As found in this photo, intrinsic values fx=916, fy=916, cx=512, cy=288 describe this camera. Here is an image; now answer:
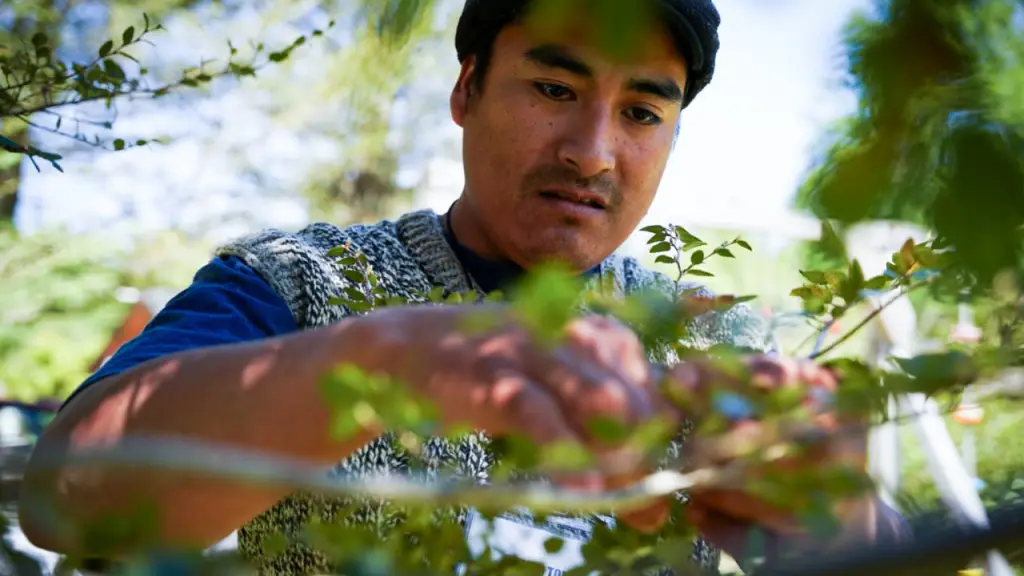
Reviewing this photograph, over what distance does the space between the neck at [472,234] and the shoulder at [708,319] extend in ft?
0.89

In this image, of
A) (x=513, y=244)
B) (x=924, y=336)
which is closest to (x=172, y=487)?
(x=513, y=244)

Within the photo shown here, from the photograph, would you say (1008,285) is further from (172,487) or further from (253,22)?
(253,22)

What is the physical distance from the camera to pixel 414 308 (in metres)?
0.64

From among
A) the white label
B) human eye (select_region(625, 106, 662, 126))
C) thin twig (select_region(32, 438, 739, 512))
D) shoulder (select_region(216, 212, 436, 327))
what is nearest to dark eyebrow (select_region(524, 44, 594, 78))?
human eye (select_region(625, 106, 662, 126))

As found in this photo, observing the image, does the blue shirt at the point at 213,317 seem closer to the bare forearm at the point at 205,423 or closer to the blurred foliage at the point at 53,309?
the bare forearm at the point at 205,423

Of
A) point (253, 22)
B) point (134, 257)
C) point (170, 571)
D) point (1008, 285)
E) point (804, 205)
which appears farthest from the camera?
point (134, 257)

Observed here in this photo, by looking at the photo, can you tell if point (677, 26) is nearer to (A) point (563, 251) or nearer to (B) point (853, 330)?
(A) point (563, 251)

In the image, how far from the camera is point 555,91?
1.54 m

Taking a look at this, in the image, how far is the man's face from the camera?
1518mm

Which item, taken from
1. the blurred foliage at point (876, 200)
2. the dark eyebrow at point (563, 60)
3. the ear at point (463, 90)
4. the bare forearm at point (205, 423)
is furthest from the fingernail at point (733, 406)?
the ear at point (463, 90)

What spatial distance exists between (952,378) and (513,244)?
1.11 metres

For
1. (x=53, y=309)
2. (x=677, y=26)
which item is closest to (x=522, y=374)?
(x=677, y=26)

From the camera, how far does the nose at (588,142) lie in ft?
4.98

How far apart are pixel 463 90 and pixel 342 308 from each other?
1.93 feet
